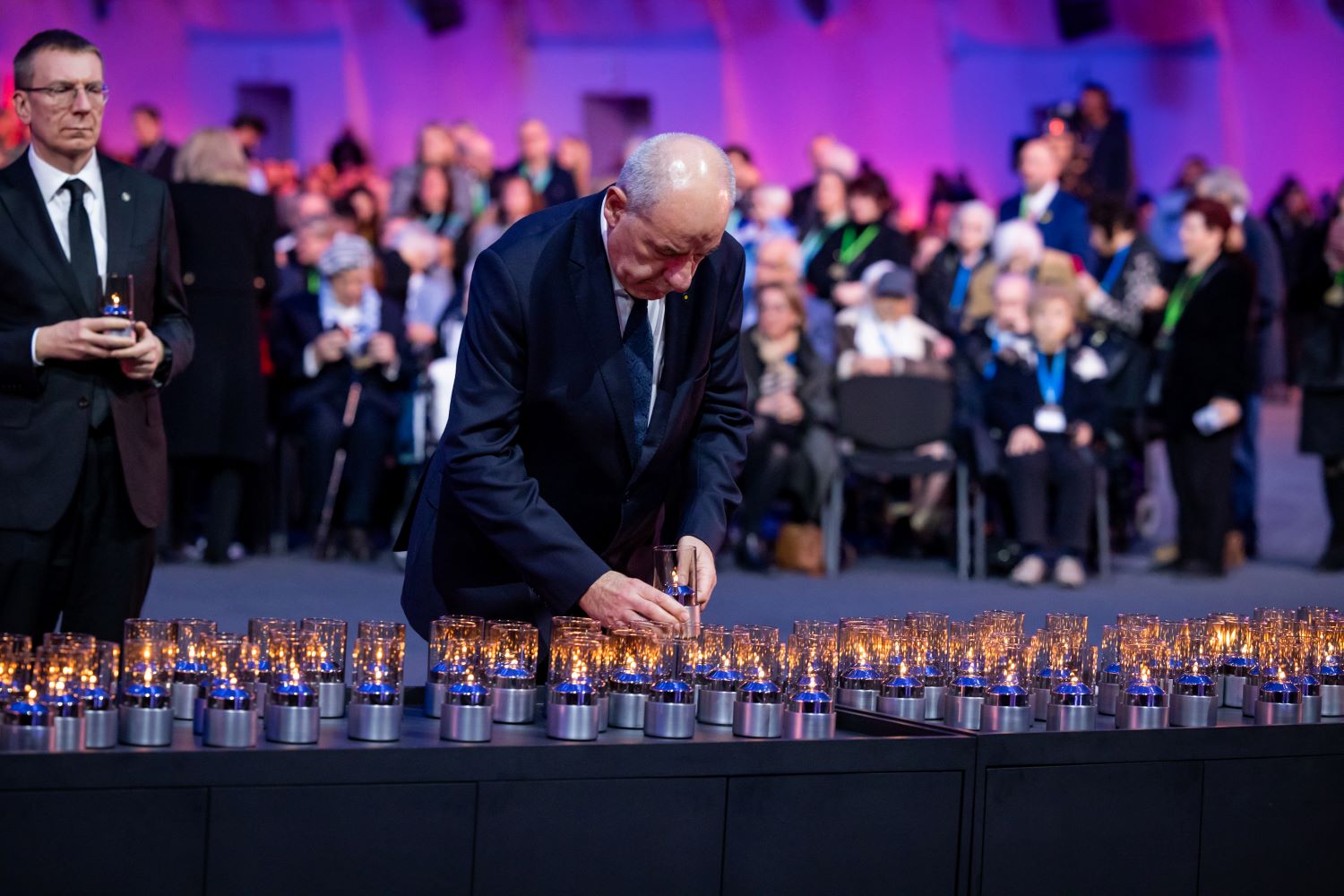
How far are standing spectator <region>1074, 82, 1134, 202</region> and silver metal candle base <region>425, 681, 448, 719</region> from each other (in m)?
9.94

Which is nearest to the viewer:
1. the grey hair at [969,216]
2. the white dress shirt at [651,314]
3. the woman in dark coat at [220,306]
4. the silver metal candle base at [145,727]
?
the silver metal candle base at [145,727]

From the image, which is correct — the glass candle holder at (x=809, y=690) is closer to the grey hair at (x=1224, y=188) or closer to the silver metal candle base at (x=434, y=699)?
the silver metal candle base at (x=434, y=699)

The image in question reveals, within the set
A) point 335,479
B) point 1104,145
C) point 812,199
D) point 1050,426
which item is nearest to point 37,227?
point 335,479

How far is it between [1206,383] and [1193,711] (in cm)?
566

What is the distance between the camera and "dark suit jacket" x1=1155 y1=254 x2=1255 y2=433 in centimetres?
813

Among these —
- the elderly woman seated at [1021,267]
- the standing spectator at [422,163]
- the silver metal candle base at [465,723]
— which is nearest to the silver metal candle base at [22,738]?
the silver metal candle base at [465,723]

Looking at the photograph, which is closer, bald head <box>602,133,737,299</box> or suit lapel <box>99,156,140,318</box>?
bald head <box>602,133,737,299</box>

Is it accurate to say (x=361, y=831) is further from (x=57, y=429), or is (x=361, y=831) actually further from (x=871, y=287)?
(x=871, y=287)

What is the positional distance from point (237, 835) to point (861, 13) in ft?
49.9

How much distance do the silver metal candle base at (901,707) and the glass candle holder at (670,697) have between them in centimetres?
32

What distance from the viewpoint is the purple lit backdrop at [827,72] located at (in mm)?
16312

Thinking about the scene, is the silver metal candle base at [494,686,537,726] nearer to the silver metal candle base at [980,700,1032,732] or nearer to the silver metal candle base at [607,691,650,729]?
the silver metal candle base at [607,691,650,729]

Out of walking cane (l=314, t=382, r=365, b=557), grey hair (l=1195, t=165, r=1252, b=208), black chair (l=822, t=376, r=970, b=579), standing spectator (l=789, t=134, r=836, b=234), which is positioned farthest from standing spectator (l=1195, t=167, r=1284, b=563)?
walking cane (l=314, t=382, r=365, b=557)

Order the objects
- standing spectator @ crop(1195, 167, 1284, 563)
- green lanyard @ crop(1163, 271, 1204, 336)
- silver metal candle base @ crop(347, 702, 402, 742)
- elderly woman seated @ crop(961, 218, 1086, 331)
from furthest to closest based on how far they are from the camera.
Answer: standing spectator @ crop(1195, 167, 1284, 563)
elderly woman seated @ crop(961, 218, 1086, 331)
green lanyard @ crop(1163, 271, 1204, 336)
silver metal candle base @ crop(347, 702, 402, 742)
